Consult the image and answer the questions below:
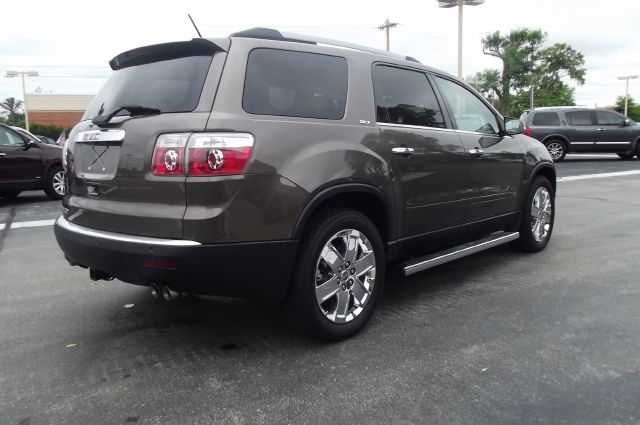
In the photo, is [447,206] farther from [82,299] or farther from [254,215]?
[82,299]

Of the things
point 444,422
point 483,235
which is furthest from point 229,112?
point 483,235

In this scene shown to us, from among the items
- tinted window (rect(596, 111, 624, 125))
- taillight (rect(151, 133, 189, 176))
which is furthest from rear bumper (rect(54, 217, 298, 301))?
tinted window (rect(596, 111, 624, 125))

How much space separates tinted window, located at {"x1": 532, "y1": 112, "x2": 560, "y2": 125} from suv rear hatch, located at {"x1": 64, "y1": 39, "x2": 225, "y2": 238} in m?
16.6

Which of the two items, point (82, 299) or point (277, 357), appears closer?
point (277, 357)

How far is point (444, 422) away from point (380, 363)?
2.11 ft

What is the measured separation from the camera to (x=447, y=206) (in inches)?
162

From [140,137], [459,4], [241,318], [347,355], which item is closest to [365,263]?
[347,355]

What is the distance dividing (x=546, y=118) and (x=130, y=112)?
17.0 m

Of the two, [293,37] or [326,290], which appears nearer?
[326,290]

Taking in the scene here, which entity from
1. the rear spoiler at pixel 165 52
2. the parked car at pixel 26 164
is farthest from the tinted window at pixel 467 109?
the parked car at pixel 26 164

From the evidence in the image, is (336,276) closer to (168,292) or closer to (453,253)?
(168,292)

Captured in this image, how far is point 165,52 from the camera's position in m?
3.18

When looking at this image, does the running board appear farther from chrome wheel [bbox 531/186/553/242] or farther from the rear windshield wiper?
the rear windshield wiper

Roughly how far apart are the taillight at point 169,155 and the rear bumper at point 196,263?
0.36 m
